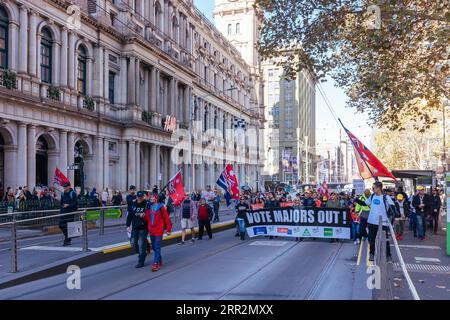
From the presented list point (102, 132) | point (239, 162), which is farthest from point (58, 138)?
point (239, 162)

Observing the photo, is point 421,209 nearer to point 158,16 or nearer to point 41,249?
point 41,249

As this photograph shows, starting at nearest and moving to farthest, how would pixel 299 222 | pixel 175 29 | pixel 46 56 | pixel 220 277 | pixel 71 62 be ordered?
1. pixel 220 277
2. pixel 299 222
3. pixel 46 56
4. pixel 71 62
5. pixel 175 29

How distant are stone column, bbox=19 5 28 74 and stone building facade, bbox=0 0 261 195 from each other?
0.18 feet

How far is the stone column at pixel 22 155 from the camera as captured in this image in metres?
25.0

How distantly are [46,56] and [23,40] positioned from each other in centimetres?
296

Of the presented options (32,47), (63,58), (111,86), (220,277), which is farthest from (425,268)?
(111,86)

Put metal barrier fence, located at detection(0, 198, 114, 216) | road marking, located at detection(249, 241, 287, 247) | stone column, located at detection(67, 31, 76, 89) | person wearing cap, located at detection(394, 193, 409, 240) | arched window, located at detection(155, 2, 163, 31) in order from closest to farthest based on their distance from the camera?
road marking, located at detection(249, 241, 287, 247), person wearing cap, located at detection(394, 193, 409, 240), metal barrier fence, located at detection(0, 198, 114, 216), stone column, located at detection(67, 31, 76, 89), arched window, located at detection(155, 2, 163, 31)

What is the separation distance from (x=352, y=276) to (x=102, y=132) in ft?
86.0

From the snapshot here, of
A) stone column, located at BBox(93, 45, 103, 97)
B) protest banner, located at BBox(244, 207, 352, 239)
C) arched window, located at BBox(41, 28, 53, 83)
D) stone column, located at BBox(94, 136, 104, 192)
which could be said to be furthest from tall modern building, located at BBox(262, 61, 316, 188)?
protest banner, located at BBox(244, 207, 352, 239)

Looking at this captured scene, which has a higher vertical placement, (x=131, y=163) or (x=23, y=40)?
(x=23, y=40)

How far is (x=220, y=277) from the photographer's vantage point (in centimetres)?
1004

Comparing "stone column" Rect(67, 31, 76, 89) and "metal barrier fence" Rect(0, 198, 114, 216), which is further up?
"stone column" Rect(67, 31, 76, 89)

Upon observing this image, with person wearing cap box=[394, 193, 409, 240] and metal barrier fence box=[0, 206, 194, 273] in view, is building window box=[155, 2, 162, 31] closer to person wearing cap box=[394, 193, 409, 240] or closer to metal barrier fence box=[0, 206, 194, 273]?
metal barrier fence box=[0, 206, 194, 273]

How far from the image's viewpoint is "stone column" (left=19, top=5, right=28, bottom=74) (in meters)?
25.3
